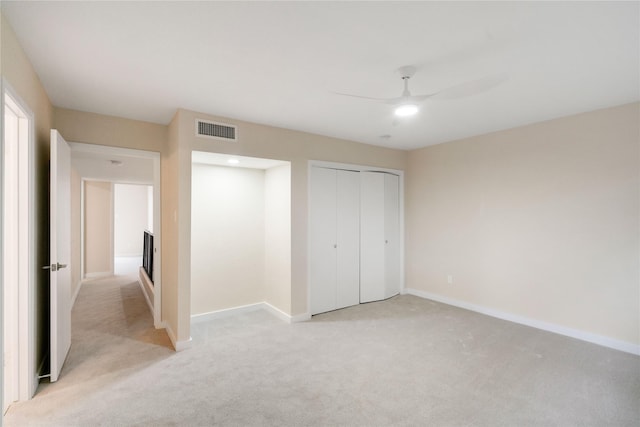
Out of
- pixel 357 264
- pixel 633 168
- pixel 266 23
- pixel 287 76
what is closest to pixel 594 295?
pixel 633 168

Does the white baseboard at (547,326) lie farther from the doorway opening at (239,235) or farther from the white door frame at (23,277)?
the white door frame at (23,277)

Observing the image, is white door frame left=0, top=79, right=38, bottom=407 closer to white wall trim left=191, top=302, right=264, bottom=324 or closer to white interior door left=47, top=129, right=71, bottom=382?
white interior door left=47, top=129, right=71, bottom=382

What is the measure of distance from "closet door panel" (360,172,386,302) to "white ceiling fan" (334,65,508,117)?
210cm

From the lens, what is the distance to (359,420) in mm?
2004

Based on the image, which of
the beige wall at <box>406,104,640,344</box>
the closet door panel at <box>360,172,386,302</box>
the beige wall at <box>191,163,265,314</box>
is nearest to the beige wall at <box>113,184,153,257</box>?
the beige wall at <box>191,163,265,314</box>

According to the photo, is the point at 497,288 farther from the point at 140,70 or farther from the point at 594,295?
the point at 140,70

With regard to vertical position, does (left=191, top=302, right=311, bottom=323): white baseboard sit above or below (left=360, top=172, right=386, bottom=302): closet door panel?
below

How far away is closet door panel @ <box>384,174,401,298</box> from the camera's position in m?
4.94

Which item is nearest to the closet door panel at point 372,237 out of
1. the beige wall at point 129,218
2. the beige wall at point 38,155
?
the beige wall at point 38,155

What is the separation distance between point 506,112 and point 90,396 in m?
4.63

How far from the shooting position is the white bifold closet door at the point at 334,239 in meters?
4.18

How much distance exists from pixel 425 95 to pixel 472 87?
42cm

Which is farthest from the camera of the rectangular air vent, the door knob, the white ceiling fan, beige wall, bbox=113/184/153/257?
beige wall, bbox=113/184/153/257

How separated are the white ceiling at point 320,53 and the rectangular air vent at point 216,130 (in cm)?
16
